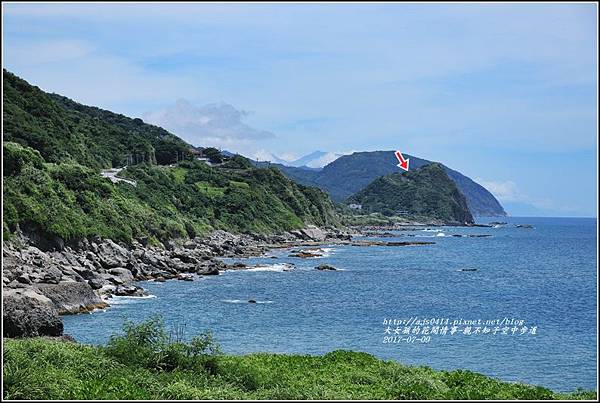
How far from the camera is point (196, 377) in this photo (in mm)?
15789

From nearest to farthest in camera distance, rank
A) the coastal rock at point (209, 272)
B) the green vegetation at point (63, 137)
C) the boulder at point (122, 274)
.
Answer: the boulder at point (122, 274)
the coastal rock at point (209, 272)
the green vegetation at point (63, 137)

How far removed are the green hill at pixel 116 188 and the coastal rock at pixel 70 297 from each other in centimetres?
1155

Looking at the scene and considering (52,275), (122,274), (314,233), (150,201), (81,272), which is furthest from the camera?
(314,233)

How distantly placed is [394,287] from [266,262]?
869 inches

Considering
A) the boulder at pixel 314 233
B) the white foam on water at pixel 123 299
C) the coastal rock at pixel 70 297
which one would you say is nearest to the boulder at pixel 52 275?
the coastal rock at pixel 70 297

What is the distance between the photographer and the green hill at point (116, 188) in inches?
2178

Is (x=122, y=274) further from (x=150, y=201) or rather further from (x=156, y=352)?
(x=156, y=352)

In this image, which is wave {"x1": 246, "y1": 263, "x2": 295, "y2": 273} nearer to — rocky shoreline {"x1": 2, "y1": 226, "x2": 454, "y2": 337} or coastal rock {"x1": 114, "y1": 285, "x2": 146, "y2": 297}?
rocky shoreline {"x1": 2, "y1": 226, "x2": 454, "y2": 337}

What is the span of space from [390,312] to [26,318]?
27.4 metres

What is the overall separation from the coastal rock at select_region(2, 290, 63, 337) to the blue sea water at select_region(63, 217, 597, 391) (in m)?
3.50

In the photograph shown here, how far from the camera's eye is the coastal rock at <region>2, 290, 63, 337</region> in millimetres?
22344

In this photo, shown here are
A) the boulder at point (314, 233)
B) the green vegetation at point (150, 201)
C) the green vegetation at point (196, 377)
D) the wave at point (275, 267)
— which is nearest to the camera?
the green vegetation at point (196, 377)

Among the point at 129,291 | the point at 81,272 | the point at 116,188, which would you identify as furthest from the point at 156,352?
the point at 116,188

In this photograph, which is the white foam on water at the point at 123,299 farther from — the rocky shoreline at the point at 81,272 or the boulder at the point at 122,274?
the boulder at the point at 122,274
